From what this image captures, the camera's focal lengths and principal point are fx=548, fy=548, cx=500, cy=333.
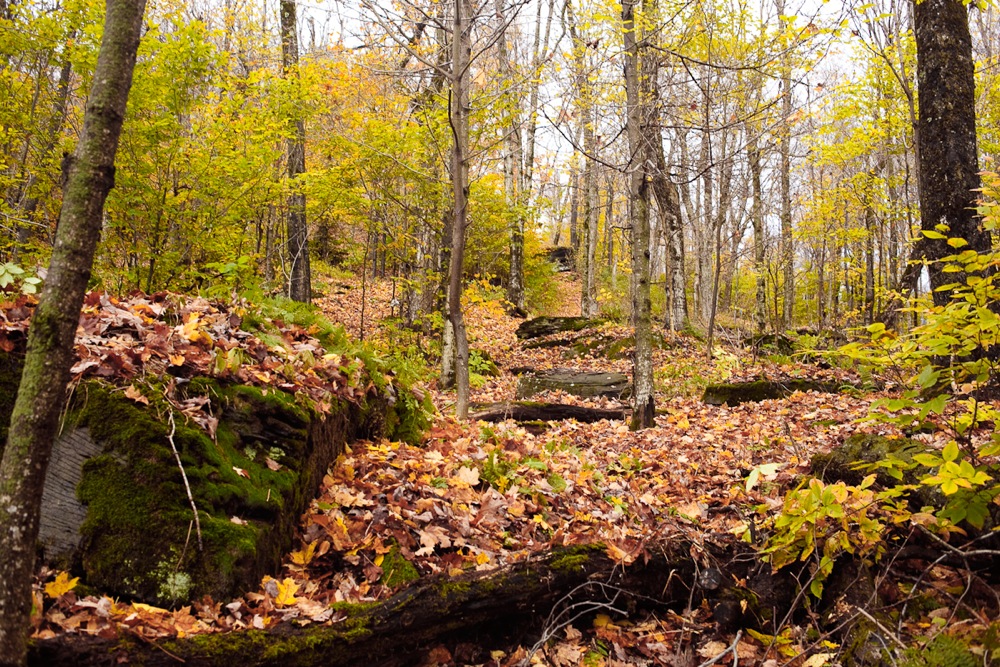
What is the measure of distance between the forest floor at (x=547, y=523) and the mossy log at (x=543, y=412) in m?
0.90

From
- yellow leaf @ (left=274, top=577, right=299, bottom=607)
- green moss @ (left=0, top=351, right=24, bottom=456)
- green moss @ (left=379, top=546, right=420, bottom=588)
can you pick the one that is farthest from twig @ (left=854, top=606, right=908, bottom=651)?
green moss @ (left=0, top=351, right=24, bottom=456)

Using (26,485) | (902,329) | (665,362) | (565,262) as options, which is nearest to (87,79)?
(26,485)

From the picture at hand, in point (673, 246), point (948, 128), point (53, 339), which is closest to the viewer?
point (53, 339)

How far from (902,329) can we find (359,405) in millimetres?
14879

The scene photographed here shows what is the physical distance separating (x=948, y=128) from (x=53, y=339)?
7.61m

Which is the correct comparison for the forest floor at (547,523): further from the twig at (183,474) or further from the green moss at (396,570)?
the twig at (183,474)

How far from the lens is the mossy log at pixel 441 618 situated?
81.1 inches

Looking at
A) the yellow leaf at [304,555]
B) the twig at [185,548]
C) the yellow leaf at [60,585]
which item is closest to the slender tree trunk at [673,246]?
the yellow leaf at [304,555]

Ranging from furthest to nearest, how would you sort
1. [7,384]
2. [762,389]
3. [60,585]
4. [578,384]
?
1. [578,384]
2. [762,389]
3. [7,384]
4. [60,585]

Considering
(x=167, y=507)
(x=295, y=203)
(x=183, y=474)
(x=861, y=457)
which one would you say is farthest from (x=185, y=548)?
(x=295, y=203)

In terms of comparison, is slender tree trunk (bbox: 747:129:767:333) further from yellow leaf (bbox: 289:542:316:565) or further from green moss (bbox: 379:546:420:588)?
yellow leaf (bbox: 289:542:316:565)

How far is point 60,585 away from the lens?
234 centimetres

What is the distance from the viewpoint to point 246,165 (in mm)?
7090

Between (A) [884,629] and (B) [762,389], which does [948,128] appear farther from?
(A) [884,629]
